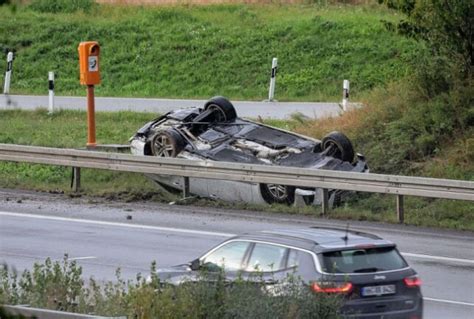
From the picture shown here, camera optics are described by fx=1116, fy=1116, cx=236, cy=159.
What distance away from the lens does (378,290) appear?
950 cm

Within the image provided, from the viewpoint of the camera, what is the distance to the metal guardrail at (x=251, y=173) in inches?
662

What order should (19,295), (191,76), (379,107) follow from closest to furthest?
1. (19,295)
2. (379,107)
3. (191,76)

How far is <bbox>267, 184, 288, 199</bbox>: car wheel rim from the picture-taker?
18891mm

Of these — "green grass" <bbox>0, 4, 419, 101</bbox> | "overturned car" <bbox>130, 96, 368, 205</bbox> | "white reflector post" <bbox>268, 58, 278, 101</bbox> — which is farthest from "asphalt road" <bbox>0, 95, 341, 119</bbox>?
"overturned car" <bbox>130, 96, 368, 205</bbox>

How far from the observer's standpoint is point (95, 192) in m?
20.4

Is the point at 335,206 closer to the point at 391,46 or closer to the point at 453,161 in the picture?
the point at 453,161

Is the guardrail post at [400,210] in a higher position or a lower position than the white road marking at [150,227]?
higher

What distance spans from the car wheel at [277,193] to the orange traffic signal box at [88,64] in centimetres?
482

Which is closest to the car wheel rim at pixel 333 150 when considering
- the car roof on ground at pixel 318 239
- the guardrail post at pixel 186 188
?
the guardrail post at pixel 186 188

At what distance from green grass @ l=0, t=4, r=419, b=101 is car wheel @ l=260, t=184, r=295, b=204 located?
9.00 m

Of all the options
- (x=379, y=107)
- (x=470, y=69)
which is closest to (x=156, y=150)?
(x=379, y=107)

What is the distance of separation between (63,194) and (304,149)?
456 centimetres

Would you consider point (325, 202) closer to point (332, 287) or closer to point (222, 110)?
point (222, 110)

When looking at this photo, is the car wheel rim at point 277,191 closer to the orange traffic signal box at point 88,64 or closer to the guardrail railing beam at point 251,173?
the guardrail railing beam at point 251,173
